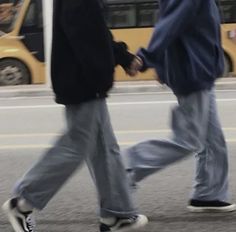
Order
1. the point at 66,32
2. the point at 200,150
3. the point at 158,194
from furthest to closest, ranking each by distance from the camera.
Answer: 1. the point at 158,194
2. the point at 200,150
3. the point at 66,32

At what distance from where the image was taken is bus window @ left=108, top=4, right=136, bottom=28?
15859mm

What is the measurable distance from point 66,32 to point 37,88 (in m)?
10.5

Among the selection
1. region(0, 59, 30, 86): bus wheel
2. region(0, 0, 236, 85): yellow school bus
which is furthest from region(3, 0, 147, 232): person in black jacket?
region(0, 59, 30, 86): bus wheel

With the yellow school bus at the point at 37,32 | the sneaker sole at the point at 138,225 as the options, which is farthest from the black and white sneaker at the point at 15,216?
the yellow school bus at the point at 37,32

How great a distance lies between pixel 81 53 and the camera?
3531mm

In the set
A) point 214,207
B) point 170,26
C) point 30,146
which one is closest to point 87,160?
point 170,26

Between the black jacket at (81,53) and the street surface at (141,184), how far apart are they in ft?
3.20

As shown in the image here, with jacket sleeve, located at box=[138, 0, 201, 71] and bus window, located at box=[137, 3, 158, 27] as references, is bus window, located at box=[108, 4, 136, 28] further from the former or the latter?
jacket sleeve, located at box=[138, 0, 201, 71]

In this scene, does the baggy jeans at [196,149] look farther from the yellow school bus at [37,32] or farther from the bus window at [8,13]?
the bus window at [8,13]

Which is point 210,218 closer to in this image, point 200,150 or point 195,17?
point 200,150

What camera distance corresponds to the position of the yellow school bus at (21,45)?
49.7 feet

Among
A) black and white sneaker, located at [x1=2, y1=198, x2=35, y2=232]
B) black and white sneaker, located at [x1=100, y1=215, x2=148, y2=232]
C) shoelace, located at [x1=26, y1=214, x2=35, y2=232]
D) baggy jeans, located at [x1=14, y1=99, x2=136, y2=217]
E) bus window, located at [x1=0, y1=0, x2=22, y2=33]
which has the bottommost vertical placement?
bus window, located at [x1=0, y1=0, x2=22, y2=33]

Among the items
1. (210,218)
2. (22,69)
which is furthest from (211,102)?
(22,69)

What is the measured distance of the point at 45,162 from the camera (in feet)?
12.4
